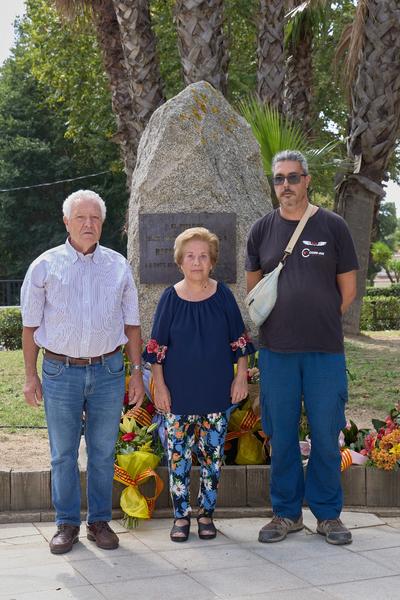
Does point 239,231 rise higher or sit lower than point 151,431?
higher

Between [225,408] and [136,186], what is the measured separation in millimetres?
1989

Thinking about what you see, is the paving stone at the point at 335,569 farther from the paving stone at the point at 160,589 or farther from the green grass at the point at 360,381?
the green grass at the point at 360,381

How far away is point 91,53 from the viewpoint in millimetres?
20797

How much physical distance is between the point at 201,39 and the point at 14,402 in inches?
182

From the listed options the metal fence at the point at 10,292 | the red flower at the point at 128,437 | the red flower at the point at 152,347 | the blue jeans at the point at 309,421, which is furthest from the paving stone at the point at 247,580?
the metal fence at the point at 10,292

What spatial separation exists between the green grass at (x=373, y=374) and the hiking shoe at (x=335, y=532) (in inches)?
81.1

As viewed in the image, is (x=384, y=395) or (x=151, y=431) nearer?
(x=151, y=431)

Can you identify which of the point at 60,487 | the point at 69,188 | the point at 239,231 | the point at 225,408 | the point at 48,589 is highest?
the point at 69,188

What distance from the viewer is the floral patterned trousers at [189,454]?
439 cm

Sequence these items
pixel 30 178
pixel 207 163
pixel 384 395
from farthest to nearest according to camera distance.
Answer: pixel 30 178
pixel 384 395
pixel 207 163

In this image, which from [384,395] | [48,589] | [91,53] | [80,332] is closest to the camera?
[48,589]

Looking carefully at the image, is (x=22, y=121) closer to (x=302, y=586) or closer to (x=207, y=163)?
(x=207, y=163)

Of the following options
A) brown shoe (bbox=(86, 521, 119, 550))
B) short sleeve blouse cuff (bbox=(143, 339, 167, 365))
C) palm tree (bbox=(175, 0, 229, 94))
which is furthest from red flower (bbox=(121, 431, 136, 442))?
palm tree (bbox=(175, 0, 229, 94))

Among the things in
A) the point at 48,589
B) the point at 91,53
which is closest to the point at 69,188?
the point at 91,53
